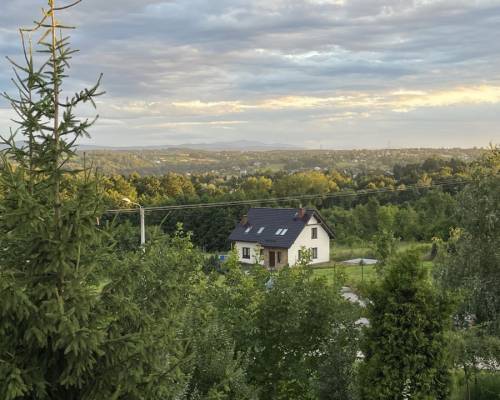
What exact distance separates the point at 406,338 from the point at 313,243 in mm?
41683

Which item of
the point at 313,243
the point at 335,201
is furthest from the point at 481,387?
the point at 335,201

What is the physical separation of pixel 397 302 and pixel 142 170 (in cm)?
14087

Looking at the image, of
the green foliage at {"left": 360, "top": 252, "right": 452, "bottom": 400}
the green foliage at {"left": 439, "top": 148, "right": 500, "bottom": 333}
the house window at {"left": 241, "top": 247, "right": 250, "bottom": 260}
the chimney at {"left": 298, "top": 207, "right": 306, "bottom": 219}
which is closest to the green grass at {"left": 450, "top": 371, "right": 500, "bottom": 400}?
the green foliage at {"left": 439, "top": 148, "right": 500, "bottom": 333}

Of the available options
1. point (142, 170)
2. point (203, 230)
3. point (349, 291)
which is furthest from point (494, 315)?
point (142, 170)

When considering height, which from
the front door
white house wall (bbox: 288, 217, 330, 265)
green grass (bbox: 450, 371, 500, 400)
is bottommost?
the front door

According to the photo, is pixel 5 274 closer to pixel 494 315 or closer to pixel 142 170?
pixel 494 315

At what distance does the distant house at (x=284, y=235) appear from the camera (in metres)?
50.4

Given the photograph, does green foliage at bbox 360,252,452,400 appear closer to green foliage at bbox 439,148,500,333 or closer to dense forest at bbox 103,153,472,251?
green foliage at bbox 439,148,500,333

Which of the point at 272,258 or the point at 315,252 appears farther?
the point at 272,258

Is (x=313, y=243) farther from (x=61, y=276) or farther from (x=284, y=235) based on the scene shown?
(x=61, y=276)

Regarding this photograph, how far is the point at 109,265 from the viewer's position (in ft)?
21.4

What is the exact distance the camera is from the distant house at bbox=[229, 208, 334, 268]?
50.4 metres

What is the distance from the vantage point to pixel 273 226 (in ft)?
173

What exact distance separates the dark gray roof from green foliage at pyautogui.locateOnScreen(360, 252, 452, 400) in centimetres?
3966
